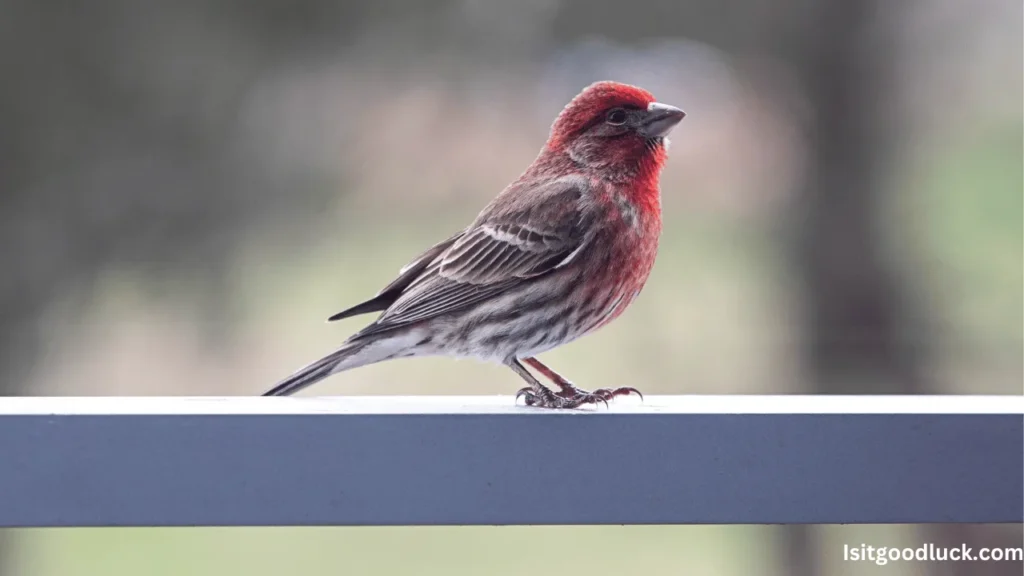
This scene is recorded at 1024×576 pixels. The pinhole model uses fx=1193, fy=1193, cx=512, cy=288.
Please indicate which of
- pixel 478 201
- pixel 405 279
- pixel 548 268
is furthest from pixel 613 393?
pixel 478 201

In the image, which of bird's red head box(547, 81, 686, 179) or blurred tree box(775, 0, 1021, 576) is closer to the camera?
bird's red head box(547, 81, 686, 179)

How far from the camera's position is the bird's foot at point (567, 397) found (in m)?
1.89

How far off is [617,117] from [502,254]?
330 millimetres

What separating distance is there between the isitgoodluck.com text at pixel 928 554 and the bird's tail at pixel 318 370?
118 centimetres

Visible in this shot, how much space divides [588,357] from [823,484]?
251 cm

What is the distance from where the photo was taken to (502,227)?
7.02ft

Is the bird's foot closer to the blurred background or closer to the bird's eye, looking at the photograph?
the bird's eye

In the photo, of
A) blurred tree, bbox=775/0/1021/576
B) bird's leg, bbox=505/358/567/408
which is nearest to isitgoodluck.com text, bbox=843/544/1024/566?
blurred tree, bbox=775/0/1021/576

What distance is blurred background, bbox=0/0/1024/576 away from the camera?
3.29m

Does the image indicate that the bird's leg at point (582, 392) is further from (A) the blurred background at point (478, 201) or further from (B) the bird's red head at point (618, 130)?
(A) the blurred background at point (478, 201)

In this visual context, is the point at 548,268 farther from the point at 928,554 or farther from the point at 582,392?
the point at 928,554

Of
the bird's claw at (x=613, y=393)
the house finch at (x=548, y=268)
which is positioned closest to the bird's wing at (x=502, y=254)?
the house finch at (x=548, y=268)

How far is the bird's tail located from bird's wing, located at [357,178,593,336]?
40 mm

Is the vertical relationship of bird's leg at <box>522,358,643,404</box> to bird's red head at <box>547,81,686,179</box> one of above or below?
below
